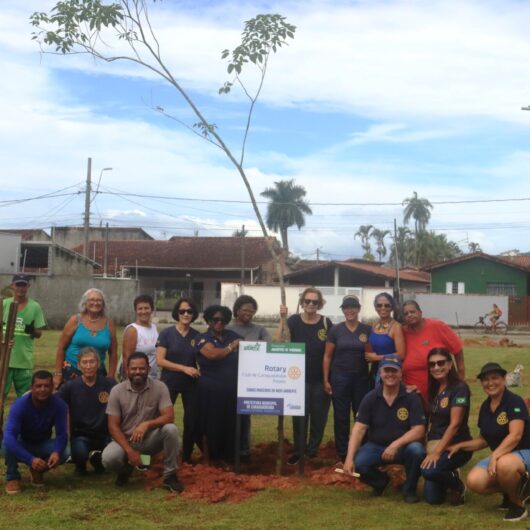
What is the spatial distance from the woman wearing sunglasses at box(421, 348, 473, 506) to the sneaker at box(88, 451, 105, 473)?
3004 mm

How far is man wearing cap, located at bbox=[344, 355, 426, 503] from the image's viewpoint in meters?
7.03

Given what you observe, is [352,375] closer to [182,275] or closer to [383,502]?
[383,502]

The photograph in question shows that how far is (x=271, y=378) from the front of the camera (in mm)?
8141

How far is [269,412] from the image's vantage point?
8.12m

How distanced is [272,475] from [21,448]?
2.35 metres

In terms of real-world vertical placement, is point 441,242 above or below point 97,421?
above

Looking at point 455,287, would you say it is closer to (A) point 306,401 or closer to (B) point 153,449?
(A) point 306,401

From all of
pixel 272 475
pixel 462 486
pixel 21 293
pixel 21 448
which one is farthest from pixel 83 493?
pixel 462 486

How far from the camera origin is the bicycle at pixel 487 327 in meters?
40.2

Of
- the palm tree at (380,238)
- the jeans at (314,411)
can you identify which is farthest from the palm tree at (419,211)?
the jeans at (314,411)

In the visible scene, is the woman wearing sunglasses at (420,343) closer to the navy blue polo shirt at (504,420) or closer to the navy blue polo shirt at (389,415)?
the navy blue polo shirt at (389,415)

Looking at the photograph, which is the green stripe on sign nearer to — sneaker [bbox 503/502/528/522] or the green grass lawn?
the green grass lawn

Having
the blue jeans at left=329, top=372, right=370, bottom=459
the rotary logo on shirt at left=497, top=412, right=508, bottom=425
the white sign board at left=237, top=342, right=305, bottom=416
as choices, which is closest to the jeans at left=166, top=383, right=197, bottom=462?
the white sign board at left=237, top=342, right=305, bottom=416

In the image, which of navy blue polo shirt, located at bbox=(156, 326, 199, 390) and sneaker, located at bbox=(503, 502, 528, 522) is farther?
navy blue polo shirt, located at bbox=(156, 326, 199, 390)
